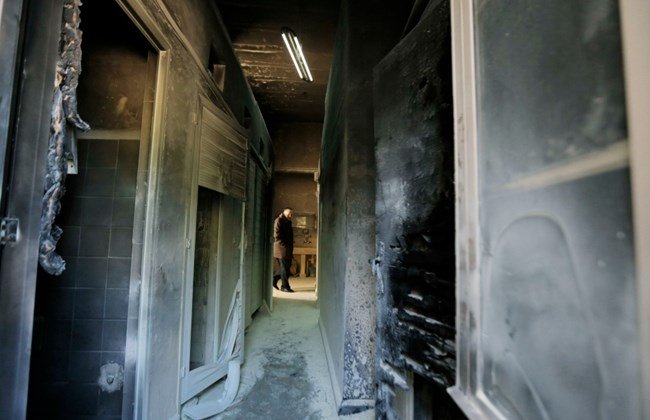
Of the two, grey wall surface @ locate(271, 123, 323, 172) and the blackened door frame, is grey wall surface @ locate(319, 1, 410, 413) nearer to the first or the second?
the blackened door frame

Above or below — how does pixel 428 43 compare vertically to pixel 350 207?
above

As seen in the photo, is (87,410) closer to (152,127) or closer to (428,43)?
(152,127)

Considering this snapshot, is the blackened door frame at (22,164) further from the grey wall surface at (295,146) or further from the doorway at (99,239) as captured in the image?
the grey wall surface at (295,146)

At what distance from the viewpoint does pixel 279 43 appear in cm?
355

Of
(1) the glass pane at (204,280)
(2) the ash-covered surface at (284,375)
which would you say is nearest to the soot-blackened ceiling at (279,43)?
(1) the glass pane at (204,280)

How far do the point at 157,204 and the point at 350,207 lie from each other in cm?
113

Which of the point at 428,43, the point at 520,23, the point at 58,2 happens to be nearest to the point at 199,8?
the point at 58,2

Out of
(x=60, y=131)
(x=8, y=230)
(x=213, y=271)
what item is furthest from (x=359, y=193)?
(x=8, y=230)

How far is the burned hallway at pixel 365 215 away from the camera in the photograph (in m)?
0.39

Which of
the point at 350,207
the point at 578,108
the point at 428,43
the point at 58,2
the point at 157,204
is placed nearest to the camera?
the point at 578,108

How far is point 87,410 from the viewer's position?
5.27 feet

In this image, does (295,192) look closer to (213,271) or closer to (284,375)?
(213,271)

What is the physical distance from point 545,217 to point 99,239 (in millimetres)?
2064

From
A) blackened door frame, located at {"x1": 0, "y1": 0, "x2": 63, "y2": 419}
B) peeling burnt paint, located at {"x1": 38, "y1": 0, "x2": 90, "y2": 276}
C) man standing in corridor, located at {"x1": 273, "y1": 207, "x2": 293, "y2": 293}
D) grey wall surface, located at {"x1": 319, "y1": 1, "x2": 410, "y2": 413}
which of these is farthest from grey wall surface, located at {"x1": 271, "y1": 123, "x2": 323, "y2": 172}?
blackened door frame, located at {"x1": 0, "y1": 0, "x2": 63, "y2": 419}
